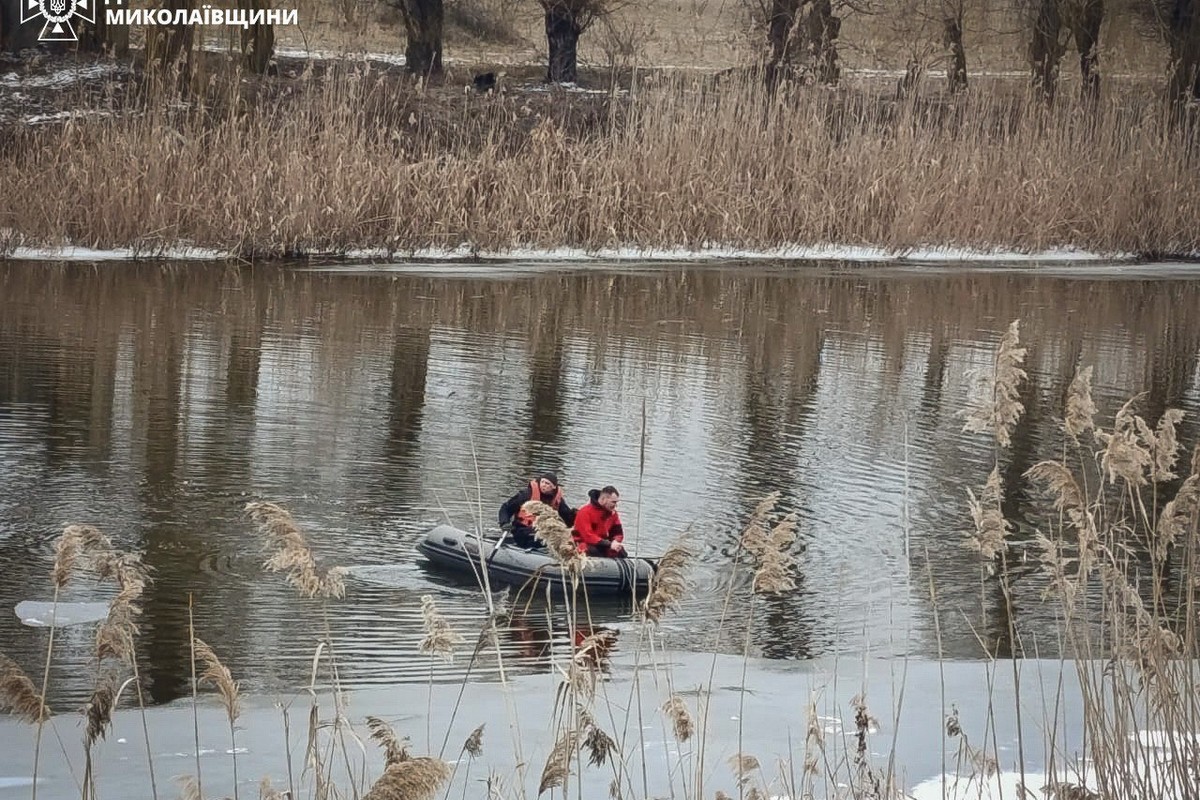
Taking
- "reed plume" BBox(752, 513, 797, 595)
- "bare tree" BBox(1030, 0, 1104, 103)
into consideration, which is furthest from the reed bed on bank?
"reed plume" BBox(752, 513, 797, 595)

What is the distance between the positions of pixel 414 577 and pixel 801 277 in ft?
39.3

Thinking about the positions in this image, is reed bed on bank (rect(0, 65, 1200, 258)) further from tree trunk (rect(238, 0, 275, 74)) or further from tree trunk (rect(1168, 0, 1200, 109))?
tree trunk (rect(238, 0, 275, 74))

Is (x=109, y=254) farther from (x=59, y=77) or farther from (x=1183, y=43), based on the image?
(x=1183, y=43)

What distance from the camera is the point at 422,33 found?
89.1ft

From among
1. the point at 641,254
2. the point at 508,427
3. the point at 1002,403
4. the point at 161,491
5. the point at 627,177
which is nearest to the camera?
the point at 1002,403

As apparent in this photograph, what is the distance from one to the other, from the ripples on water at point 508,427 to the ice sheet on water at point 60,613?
98 mm

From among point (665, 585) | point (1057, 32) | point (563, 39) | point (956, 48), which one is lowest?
point (665, 585)

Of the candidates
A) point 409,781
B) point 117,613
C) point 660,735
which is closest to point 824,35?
point 660,735

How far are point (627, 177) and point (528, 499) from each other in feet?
37.2

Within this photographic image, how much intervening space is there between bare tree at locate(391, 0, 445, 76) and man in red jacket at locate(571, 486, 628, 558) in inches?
769

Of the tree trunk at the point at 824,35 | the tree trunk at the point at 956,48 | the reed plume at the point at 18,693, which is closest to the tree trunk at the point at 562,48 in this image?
the tree trunk at the point at 824,35

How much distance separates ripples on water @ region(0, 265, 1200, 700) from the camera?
7.61m

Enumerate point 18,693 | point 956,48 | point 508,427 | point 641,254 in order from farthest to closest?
point 956,48, point 641,254, point 508,427, point 18,693

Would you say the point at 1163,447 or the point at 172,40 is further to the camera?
the point at 172,40
